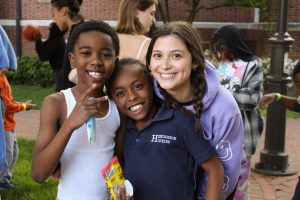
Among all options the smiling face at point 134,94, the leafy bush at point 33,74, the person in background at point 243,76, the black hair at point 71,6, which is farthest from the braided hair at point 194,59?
the leafy bush at point 33,74

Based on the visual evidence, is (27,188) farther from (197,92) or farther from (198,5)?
(198,5)

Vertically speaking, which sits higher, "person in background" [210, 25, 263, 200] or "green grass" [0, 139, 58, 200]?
"person in background" [210, 25, 263, 200]

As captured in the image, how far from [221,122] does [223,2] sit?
13885mm

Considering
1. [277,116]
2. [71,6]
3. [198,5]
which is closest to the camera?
[71,6]

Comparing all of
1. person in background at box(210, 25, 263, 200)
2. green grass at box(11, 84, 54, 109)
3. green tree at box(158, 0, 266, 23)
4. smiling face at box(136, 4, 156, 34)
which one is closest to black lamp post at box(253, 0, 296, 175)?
person in background at box(210, 25, 263, 200)

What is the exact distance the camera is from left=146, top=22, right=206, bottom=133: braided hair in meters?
2.22

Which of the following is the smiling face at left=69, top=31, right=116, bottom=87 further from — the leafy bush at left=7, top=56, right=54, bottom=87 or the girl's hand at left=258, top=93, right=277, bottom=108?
the leafy bush at left=7, top=56, right=54, bottom=87

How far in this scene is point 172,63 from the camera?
2230 millimetres

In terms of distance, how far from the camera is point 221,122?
87.2 inches

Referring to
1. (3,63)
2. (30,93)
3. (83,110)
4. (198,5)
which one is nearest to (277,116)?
(3,63)

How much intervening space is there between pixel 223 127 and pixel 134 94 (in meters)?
0.47

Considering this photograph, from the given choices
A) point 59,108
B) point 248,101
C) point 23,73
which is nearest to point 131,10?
point 248,101

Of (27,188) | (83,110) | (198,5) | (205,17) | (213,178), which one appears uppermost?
(198,5)

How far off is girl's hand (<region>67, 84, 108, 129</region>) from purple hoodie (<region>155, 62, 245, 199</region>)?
1.49 feet
